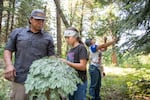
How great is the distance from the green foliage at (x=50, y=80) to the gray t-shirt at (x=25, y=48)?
346 millimetres

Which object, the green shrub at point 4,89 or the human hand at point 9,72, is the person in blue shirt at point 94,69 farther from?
the human hand at point 9,72

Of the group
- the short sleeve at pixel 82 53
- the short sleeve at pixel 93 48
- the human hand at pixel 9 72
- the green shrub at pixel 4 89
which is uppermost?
the short sleeve at pixel 82 53

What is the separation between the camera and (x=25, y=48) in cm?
400

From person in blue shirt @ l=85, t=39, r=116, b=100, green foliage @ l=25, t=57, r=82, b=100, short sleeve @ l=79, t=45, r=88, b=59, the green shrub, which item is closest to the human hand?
green foliage @ l=25, t=57, r=82, b=100

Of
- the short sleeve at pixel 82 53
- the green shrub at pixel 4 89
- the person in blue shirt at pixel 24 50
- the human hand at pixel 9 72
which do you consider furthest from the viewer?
the green shrub at pixel 4 89

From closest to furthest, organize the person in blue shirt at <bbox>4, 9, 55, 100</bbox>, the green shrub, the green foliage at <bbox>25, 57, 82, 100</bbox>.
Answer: the green foliage at <bbox>25, 57, 82, 100</bbox> < the person in blue shirt at <bbox>4, 9, 55, 100</bbox> < the green shrub

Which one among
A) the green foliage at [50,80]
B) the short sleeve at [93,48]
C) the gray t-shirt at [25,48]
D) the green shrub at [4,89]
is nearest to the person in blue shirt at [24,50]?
the gray t-shirt at [25,48]

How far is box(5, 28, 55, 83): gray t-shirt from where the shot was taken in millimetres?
3998

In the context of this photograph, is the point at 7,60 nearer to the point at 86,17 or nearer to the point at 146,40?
the point at 146,40

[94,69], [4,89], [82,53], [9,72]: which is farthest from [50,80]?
[94,69]

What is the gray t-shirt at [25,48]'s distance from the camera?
13.1 ft

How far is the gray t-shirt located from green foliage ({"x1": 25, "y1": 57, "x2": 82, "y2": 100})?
35cm

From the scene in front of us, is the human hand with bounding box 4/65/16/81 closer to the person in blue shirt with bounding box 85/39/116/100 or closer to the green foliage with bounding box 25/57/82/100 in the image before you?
the green foliage with bounding box 25/57/82/100

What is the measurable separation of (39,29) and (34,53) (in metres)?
0.32
